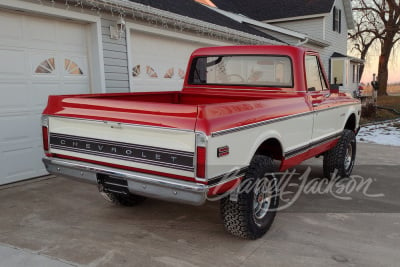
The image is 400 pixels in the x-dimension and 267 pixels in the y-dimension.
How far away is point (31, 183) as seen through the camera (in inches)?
216

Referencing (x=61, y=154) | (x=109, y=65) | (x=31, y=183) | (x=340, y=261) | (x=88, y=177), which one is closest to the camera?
(x=340, y=261)

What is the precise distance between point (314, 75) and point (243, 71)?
0.97 meters

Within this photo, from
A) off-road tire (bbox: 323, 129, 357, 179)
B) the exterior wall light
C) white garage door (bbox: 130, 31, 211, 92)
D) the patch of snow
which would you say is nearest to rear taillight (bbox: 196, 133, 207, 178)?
off-road tire (bbox: 323, 129, 357, 179)

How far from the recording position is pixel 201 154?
2752 millimetres

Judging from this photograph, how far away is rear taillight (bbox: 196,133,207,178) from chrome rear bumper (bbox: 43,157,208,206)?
0.11m

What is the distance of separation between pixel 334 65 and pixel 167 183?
19.4 m

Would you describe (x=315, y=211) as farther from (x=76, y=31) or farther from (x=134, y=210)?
(x=76, y=31)

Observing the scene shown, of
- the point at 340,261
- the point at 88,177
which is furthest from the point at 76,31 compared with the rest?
the point at 340,261

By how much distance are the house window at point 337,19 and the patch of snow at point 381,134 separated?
9452mm

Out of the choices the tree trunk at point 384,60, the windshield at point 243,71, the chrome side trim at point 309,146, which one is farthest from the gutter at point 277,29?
the tree trunk at point 384,60

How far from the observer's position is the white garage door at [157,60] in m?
7.43

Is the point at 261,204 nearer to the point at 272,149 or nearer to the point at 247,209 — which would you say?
the point at 247,209

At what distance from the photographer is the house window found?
20000mm

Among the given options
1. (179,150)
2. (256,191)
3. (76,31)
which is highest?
(76,31)
